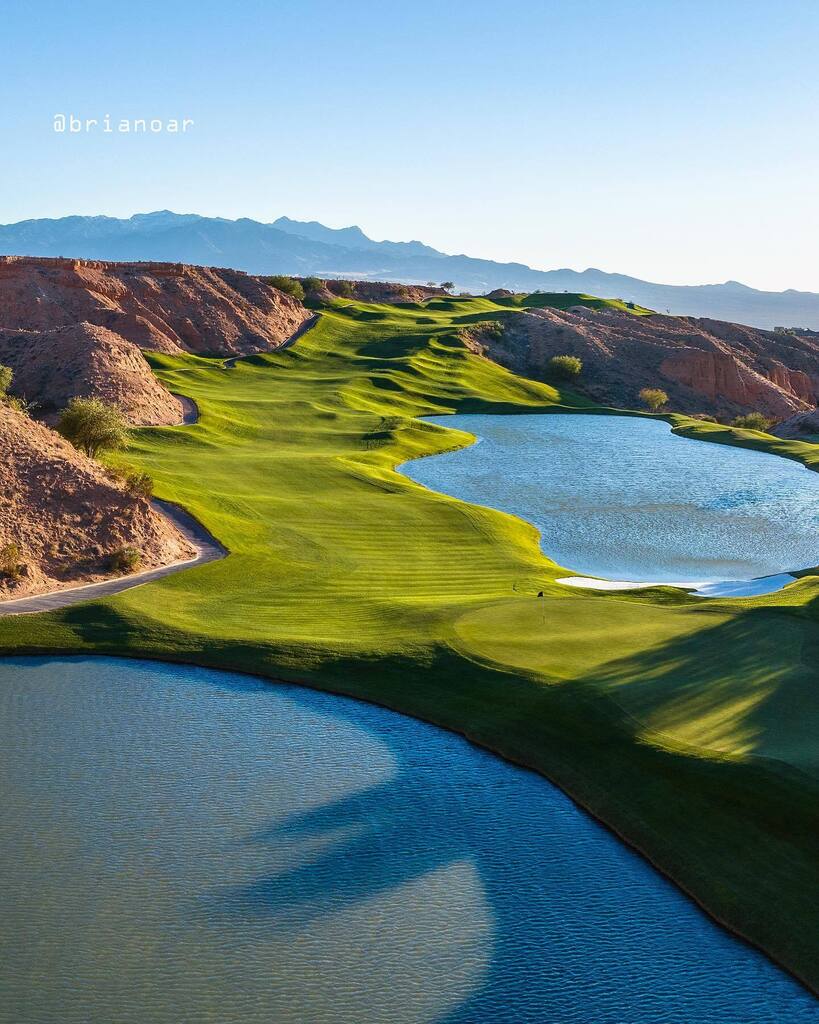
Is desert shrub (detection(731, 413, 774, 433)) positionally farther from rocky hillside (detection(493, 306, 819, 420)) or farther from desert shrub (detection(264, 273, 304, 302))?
desert shrub (detection(264, 273, 304, 302))

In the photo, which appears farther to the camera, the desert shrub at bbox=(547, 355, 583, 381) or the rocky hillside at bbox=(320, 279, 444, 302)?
the rocky hillside at bbox=(320, 279, 444, 302)

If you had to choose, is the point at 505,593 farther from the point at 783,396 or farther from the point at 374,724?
the point at 783,396

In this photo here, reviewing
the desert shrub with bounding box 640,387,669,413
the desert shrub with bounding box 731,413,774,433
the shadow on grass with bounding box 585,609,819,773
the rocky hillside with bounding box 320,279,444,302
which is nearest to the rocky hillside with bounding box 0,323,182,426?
the shadow on grass with bounding box 585,609,819,773

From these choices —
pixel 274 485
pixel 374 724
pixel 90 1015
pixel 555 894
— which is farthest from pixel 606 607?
pixel 274 485

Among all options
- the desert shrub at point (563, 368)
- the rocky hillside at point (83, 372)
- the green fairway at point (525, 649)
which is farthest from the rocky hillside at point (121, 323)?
the desert shrub at point (563, 368)

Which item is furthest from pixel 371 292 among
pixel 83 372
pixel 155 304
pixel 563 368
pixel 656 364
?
pixel 83 372

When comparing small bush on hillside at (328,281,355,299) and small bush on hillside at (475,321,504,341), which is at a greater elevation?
small bush on hillside at (328,281,355,299)
